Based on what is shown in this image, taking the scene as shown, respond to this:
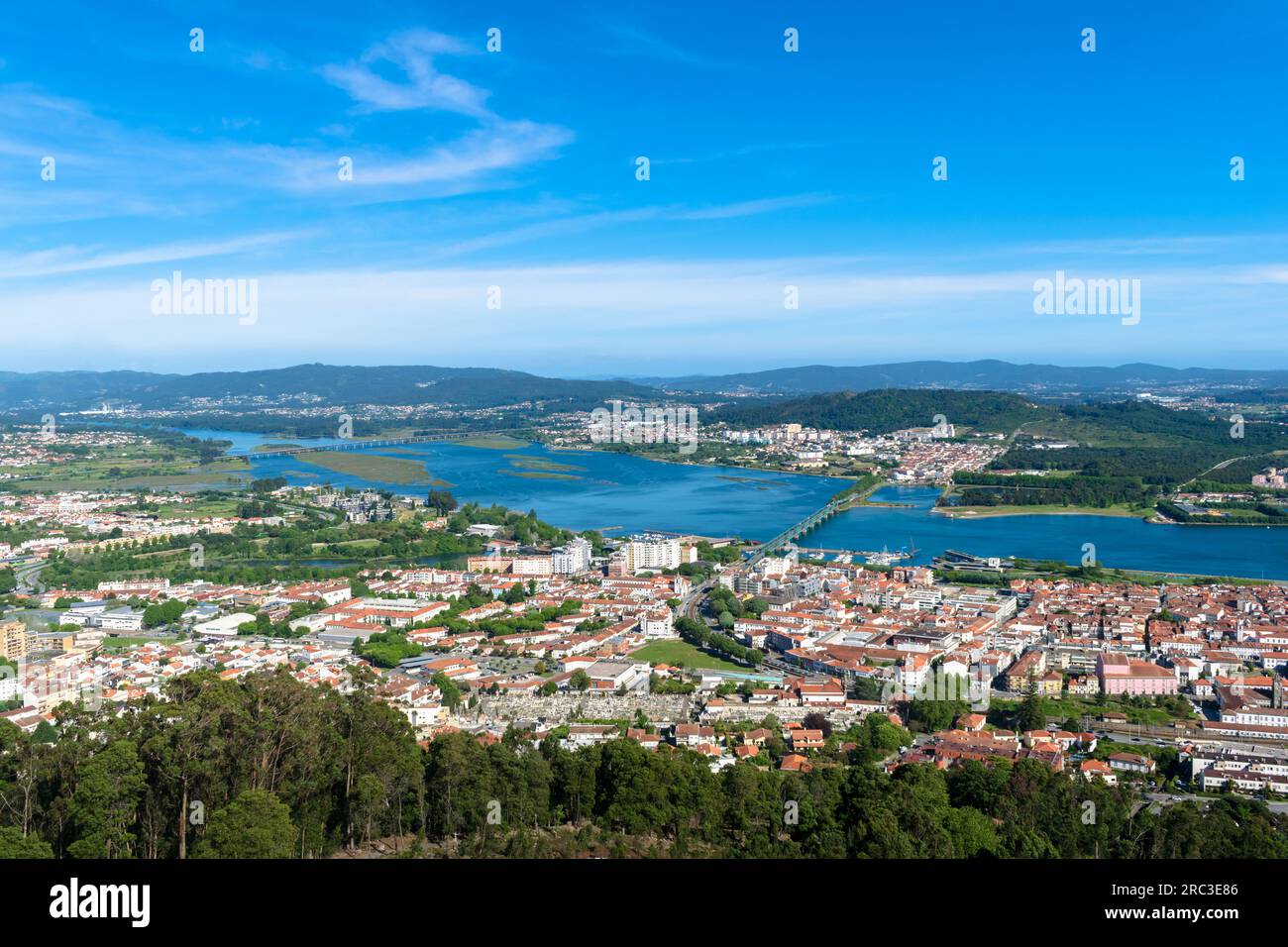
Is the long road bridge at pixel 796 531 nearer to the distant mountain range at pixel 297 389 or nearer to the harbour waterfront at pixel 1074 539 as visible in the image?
the harbour waterfront at pixel 1074 539

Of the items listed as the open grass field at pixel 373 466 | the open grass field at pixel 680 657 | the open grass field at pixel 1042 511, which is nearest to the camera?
the open grass field at pixel 680 657

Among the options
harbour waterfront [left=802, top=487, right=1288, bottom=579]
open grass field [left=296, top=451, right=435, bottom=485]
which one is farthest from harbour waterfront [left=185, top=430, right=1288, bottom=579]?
open grass field [left=296, top=451, right=435, bottom=485]

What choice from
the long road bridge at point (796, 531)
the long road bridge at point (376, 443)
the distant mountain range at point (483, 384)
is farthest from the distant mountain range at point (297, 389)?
the long road bridge at point (796, 531)

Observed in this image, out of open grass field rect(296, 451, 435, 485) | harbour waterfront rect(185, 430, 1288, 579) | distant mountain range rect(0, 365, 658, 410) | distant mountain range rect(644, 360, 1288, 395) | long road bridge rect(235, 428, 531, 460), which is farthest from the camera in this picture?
distant mountain range rect(644, 360, 1288, 395)

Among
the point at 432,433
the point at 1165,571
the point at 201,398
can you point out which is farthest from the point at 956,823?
the point at 201,398

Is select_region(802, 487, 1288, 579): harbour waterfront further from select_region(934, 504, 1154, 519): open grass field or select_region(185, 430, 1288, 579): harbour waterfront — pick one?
select_region(934, 504, 1154, 519): open grass field

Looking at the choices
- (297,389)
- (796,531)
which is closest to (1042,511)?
(796,531)

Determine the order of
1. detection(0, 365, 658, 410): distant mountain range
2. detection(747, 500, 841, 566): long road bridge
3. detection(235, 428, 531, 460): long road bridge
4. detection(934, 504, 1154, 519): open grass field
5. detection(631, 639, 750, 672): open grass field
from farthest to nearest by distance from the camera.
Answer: detection(0, 365, 658, 410): distant mountain range, detection(235, 428, 531, 460): long road bridge, detection(934, 504, 1154, 519): open grass field, detection(747, 500, 841, 566): long road bridge, detection(631, 639, 750, 672): open grass field

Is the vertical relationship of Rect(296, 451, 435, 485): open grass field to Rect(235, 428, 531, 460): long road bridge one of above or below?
below
